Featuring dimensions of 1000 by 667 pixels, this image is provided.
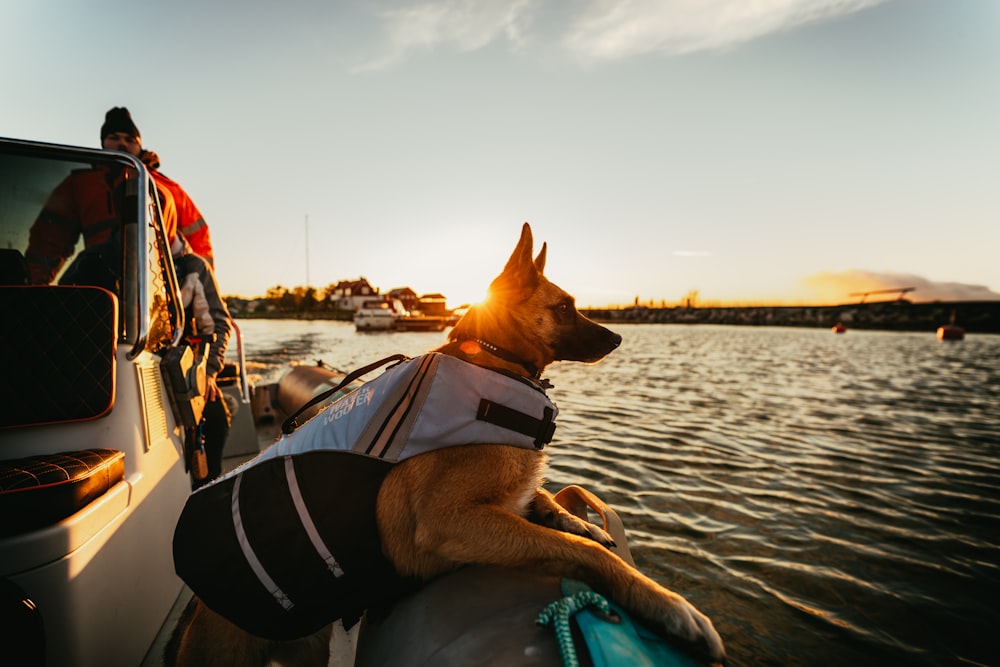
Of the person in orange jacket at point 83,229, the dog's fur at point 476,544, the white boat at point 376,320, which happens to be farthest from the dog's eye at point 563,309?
the white boat at point 376,320

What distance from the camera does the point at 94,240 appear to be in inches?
114

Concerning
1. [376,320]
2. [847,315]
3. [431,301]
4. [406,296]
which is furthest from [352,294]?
[847,315]

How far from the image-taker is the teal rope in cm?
109

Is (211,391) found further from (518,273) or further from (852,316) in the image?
(852,316)

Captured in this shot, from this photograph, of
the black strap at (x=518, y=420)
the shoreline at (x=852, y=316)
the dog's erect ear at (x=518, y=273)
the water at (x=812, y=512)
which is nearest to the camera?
the black strap at (x=518, y=420)

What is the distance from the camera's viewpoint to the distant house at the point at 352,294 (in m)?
112

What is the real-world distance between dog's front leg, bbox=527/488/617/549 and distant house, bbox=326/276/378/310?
371 ft

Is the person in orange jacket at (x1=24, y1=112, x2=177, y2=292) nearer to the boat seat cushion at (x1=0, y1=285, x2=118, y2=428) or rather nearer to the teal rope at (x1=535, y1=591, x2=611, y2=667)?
the boat seat cushion at (x1=0, y1=285, x2=118, y2=428)

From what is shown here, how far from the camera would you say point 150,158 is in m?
4.00

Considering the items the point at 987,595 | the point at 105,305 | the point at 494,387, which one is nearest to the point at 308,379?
the point at 105,305

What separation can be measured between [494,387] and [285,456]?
909 millimetres

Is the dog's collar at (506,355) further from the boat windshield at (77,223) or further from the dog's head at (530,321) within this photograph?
the boat windshield at (77,223)

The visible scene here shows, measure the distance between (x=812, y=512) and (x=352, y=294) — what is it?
119 meters

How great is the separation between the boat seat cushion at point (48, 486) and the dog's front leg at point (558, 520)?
192cm
